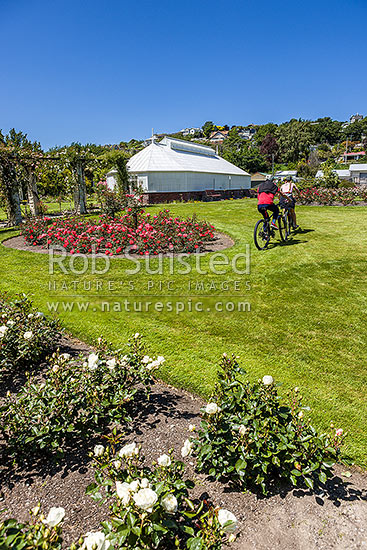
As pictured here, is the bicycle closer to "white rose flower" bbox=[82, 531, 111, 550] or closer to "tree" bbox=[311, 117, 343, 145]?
"white rose flower" bbox=[82, 531, 111, 550]

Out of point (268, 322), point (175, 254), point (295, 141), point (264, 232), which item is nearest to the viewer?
point (268, 322)

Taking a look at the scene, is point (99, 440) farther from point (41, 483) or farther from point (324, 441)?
point (324, 441)

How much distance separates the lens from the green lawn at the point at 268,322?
3713 mm

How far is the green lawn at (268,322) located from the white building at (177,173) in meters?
22.9

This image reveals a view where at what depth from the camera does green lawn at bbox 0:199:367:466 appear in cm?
371

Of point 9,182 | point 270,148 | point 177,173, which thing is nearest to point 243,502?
point 9,182

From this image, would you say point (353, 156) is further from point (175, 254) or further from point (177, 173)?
point (175, 254)

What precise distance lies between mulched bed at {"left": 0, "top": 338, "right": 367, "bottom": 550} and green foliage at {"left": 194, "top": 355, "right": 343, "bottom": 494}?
13 cm

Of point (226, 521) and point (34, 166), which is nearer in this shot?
point (226, 521)

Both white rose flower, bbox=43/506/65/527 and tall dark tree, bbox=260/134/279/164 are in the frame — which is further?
tall dark tree, bbox=260/134/279/164

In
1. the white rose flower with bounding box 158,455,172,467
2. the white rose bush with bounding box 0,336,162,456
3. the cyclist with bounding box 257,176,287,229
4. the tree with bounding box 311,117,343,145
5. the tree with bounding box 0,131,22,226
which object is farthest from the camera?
the tree with bounding box 311,117,343,145

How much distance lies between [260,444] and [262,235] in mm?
8187

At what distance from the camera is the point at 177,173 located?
32.2 meters

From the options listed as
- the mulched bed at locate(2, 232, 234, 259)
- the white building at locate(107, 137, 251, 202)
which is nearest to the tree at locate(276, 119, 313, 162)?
the white building at locate(107, 137, 251, 202)
